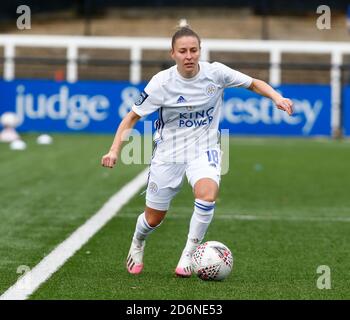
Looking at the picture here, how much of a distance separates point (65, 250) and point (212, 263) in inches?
73.4

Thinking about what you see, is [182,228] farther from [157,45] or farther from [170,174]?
[157,45]

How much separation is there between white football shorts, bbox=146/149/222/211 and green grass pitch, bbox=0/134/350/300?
1.86 feet

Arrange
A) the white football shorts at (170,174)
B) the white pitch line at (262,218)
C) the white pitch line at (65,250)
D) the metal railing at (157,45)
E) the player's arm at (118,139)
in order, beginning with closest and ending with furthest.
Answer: the white pitch line at (65,250) → the player's arm at (118,139) → the white football shorts at (170,174) → the white pitch line at (262,218) → the metal railing at (157,45)

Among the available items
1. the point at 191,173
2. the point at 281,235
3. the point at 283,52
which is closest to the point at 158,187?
the point at 191,173

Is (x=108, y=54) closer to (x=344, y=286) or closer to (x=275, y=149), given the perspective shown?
(x=275, y=149)

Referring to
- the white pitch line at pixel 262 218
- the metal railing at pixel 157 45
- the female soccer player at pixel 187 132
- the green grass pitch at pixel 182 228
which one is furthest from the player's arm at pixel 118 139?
the metal railing at pixel 157 45

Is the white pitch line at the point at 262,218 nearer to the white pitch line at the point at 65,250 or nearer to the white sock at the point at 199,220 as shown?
the white pitch line at the point at 65,250

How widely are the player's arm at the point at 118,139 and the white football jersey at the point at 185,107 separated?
0.07 metres

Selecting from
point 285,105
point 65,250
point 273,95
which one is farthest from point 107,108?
point 285,105

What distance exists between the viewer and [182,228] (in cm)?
1175

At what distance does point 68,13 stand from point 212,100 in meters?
31.4

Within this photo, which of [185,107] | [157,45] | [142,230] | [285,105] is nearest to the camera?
[285,105]

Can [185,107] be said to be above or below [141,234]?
above

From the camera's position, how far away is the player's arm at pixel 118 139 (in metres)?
8.42
